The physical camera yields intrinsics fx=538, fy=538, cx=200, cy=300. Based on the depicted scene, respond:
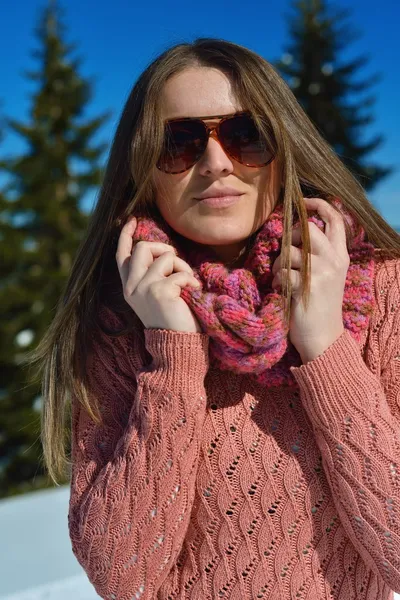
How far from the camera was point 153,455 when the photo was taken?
1.14 metres

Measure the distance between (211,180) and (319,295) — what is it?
35 cm

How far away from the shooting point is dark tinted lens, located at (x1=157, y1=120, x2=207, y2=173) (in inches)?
47.3

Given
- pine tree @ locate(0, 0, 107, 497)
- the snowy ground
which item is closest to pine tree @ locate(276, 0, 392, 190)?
pine tree @ locate(0, 0, 107, 497)

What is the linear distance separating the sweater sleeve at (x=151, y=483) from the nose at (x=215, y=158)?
1.21 feet

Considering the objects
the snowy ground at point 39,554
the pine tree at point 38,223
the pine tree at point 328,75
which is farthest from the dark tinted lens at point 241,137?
the pine tree at point 328,75

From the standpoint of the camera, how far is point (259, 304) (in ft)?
3.97

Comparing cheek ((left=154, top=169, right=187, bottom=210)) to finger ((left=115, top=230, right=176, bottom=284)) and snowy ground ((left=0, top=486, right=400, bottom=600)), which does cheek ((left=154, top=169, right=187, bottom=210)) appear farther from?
snowy ground ((left=0, top=486, right=400, bottom=600))

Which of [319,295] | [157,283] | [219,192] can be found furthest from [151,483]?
[219,192]

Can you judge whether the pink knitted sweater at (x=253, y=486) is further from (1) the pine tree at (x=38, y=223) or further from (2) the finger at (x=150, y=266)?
(1) the pine tree at (x=38, y=223)

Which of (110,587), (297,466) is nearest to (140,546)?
(110,587)

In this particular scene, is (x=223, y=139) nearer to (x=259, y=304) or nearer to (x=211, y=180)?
(x=211, y=180)

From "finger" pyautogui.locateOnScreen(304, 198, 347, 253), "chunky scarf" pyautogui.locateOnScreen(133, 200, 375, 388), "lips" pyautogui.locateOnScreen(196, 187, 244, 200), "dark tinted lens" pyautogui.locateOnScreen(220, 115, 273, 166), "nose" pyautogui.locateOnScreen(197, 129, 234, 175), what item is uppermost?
"dark tinted lens" pyautogui.locateOnScreen(220, 115, 273, 166)

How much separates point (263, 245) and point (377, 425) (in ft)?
1.51

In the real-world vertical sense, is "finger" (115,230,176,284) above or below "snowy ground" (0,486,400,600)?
above
